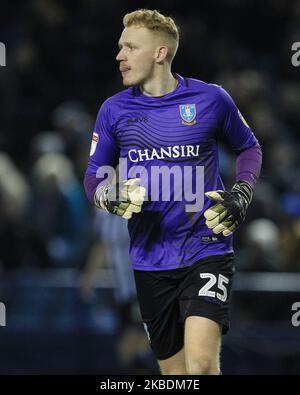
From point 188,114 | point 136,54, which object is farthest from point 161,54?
point 188,114

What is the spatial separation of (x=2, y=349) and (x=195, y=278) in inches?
170

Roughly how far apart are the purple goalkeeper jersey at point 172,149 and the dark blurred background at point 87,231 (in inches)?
130

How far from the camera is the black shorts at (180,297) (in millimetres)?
6035

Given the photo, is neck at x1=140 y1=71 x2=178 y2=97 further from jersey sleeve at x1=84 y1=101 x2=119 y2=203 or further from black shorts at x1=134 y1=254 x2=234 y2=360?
black shorts at x1=134 y1=254 x2=234 y2=360

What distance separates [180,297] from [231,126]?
994 millimetres

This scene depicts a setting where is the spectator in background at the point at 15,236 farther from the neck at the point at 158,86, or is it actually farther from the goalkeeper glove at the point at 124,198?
the goalkeeper glove at the point at 124,198

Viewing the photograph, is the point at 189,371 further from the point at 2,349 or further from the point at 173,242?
the point at 2,349

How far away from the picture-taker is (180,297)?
20.3 ft

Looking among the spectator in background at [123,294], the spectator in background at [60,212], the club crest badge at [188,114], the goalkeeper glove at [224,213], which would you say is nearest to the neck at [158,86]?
the club crest badge at [188,114]

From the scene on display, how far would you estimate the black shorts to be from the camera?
19.8ft

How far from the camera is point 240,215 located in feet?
19.6

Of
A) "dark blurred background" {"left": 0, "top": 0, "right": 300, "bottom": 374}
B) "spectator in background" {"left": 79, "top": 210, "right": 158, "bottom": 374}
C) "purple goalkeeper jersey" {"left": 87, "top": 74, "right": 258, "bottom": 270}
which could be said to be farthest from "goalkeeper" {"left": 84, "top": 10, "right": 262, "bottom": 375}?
"spectator in background" {"left": 79, "top": 210, "right": 158, "bottom": 374}

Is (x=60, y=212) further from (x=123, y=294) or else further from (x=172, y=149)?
(x=172, y=149)
